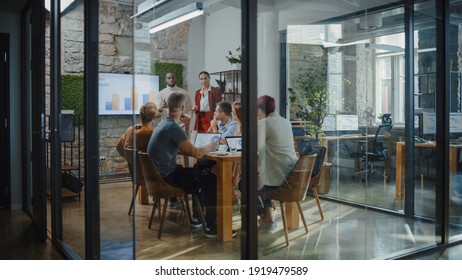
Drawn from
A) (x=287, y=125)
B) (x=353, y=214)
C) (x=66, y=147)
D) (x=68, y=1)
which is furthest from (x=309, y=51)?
(x=66, y=147)

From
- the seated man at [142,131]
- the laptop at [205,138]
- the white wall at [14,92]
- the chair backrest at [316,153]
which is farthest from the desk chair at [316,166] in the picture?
the white wall at [14,92]

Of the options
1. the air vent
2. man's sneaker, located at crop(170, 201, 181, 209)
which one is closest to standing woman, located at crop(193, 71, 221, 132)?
man's sneaker, located at crop(170, 201, 181, 209)

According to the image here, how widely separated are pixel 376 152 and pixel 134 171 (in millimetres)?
2106

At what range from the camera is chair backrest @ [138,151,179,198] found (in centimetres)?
307

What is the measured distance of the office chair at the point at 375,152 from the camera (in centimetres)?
395

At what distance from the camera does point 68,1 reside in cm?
386

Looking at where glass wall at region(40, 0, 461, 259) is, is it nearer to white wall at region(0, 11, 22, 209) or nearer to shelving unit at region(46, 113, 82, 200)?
shelving unit at region(46, 113, 82, 200)

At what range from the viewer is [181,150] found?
303 centimetres

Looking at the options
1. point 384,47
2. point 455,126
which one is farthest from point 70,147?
point 455,126

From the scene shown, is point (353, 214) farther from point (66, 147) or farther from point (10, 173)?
point (10, 173)

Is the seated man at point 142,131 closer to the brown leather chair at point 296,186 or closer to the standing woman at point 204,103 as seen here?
the standing woman at point 204,103

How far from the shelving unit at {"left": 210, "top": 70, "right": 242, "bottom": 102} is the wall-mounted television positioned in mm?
378

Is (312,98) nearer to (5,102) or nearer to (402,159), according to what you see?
(402,159)

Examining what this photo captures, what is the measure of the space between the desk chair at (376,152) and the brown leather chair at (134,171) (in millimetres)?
1812
